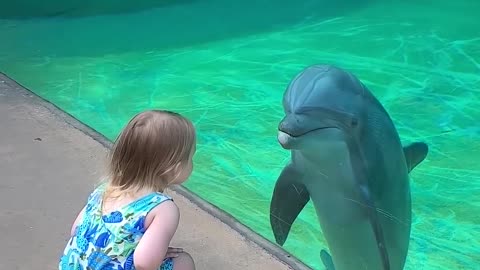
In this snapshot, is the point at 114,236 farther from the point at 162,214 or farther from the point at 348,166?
the point at 348,166

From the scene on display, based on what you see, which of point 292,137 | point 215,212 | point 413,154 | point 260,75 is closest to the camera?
point 292,137

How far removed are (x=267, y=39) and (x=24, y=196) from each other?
4650mm

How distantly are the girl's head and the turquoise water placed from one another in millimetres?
867

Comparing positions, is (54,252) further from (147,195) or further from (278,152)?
(147,195)

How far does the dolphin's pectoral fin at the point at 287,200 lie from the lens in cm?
298

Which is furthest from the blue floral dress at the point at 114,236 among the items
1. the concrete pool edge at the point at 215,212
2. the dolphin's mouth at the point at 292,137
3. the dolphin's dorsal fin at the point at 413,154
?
the concrete pool edge at the point at 215,212

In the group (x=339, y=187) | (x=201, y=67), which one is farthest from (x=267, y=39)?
(x=339, y=187)

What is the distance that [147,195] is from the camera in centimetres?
236

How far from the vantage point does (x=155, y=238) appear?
7.47 ft

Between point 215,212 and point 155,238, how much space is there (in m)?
1.92

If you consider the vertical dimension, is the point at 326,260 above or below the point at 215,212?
above

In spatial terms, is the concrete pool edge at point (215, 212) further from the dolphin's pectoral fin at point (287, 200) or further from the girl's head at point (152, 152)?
the girl's head at point (152, 152)

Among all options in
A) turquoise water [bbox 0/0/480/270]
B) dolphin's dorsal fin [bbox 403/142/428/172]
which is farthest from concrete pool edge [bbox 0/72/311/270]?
dolphin's dorsal fin [bbox 403/142/428/172]

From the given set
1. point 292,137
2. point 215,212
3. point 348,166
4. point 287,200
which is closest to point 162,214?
point 292,137
